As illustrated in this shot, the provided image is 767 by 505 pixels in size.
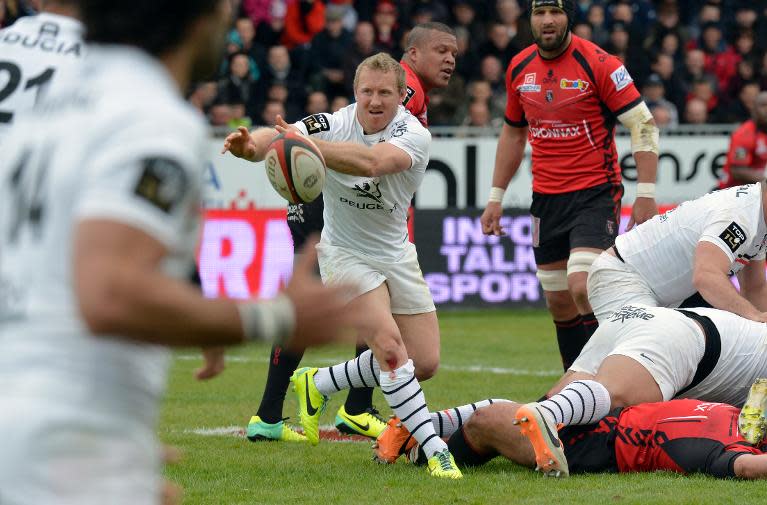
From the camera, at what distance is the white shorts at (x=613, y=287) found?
25.6ft

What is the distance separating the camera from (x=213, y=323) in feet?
7.36

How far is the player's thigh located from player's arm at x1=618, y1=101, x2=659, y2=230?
2.47 m

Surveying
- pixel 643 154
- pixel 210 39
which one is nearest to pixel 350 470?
pixel 643 154

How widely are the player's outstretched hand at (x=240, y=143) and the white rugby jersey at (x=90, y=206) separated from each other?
9.99 ft

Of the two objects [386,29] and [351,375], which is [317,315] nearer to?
[351,375]

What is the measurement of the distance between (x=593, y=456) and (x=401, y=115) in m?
2.19

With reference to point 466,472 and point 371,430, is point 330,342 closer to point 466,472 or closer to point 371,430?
point 466,472

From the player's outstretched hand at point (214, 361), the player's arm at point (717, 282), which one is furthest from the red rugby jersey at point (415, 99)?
the player's outstretched hand at point (214, 361)

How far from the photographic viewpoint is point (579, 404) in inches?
241

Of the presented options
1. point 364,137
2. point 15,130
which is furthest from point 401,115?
point 15,130

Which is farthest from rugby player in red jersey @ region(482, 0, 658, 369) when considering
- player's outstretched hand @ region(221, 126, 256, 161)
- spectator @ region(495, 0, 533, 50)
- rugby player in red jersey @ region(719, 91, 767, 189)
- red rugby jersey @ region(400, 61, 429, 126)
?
spectator @ region(495, 0, 533, 50)

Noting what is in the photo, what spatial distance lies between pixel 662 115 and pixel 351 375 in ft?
36.5

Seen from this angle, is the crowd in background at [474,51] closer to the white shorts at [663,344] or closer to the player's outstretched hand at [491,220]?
the player's outstretched hand at [491,220]

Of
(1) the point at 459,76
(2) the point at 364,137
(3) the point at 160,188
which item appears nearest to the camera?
(3) the point at 160,188
